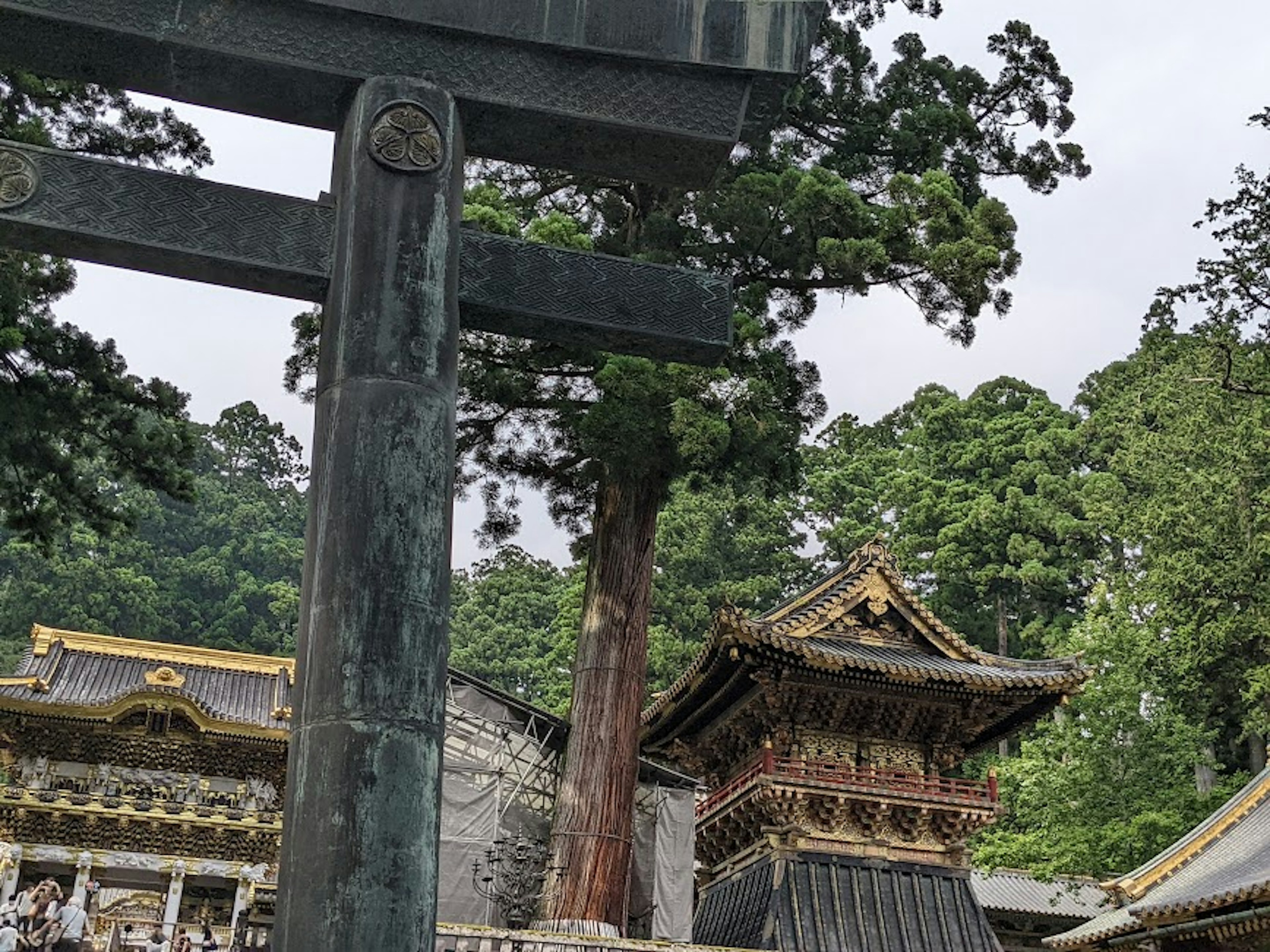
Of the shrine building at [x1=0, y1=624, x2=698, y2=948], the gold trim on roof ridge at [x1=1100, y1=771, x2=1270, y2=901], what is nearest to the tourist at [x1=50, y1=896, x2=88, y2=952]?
the shrine building at [x1=0, y1=624, x2=698, y2=948]

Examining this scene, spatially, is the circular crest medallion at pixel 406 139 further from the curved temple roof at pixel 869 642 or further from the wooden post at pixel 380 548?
the curved temple roof at pixel 869 642

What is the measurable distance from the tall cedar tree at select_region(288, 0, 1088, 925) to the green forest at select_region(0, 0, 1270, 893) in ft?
0.14

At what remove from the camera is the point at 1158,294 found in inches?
515

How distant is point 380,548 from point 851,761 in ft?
49.5

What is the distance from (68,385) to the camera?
1204cm

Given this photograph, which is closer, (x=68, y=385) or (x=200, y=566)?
(x=68, y=385)

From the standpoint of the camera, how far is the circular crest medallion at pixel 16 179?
4777 mm

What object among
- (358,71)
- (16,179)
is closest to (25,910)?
(16,179)

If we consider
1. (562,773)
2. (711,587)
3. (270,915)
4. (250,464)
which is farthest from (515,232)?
(250,464)

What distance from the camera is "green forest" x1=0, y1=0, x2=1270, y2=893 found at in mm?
12750

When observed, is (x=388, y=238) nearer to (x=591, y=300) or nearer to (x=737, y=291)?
(x=591, y=300)

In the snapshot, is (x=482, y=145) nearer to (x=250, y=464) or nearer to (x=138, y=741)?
(x=138, y=741)

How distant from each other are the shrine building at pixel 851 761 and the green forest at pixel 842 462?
2.04m

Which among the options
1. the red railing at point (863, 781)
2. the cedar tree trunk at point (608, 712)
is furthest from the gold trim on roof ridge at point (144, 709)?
the cedar tree trunk at point (608, 712)
